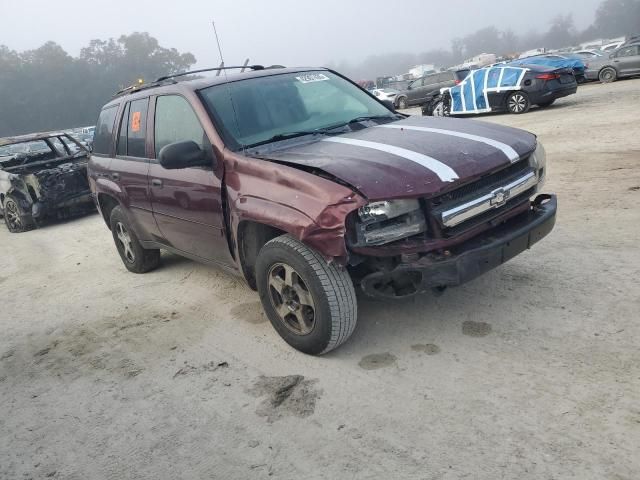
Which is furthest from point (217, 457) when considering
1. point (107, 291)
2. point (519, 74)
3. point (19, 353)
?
point (519, 74)

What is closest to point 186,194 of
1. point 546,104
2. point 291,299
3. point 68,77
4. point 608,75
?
point 291,299

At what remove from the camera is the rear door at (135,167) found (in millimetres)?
4426

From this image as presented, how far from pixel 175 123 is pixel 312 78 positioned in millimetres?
1175

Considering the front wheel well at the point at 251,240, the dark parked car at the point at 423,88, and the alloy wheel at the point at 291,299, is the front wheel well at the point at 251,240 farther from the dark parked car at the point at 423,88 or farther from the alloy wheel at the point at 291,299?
the dark parked car at the point at 423,88

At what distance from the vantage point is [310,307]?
10.5 feet

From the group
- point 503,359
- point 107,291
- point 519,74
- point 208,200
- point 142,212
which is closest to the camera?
point 503,359

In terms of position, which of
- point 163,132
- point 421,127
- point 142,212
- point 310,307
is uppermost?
point 163,132

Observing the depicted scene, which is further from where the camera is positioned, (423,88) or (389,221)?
(423,88)

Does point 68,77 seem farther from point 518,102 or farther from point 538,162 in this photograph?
point 538,162

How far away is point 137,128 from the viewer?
4.52 meters

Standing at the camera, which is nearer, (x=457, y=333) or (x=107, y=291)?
(x=457, y=333)

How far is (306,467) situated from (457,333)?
1.40 metres

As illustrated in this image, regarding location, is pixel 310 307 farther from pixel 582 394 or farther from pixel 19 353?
pixel 19 353

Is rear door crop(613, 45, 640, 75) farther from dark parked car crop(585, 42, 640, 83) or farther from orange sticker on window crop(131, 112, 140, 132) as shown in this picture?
orange sticker on window crop(131, 112, 140, 132)
